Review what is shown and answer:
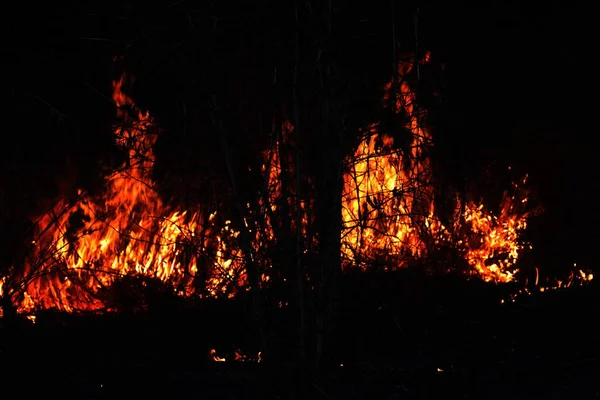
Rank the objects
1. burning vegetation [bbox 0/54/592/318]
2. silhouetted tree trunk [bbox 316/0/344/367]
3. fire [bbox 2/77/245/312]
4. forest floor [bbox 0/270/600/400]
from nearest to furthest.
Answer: silhouetted tree trunk [bbox 316/0/344/367]
forest floor [bbox 0/270/600/400]
burning vegetation [bbox 0/54/592/318]
fire [bbox 2/77/245/312]

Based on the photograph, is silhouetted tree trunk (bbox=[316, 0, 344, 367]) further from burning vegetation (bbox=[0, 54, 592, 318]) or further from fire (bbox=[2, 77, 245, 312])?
fire (bbox=[2, 77, 245, 312])

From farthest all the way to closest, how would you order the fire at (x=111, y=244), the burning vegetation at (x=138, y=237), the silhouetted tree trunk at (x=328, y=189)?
the fire at (x=111, y=244), the burning vegetation at (x=138, y=237), the silhouetted tree trunk at (x=328, y=189)

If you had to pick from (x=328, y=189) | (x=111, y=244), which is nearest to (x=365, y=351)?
(x=328, y=189)

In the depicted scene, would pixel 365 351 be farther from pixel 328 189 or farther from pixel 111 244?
pixel 111 244

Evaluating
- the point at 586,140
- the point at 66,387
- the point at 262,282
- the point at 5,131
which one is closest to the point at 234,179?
the point at 262,282

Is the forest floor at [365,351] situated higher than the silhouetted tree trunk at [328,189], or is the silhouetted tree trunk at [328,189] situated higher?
the silhouetted tree trunk at [328,189]

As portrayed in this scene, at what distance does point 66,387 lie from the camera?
4.96m

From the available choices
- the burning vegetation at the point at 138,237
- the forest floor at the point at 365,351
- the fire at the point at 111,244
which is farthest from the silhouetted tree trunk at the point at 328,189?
the fire at the point at 111,244

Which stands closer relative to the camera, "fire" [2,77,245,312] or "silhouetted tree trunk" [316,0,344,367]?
"silhouetted tree trunk" [316,0,344,367]

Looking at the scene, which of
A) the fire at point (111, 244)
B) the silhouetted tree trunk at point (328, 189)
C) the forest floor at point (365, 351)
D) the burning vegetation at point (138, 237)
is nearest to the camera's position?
the silhouetted tree trunk at point (328, 189)

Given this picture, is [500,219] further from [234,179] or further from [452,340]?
[234,179]

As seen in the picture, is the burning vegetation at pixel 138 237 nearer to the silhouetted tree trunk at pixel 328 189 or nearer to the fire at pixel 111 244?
the fire at pixel 111 244

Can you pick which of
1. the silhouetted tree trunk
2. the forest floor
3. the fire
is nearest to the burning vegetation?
the fire

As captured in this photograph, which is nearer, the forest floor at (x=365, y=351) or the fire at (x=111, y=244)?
the forest floor at (x=365, y=351)
